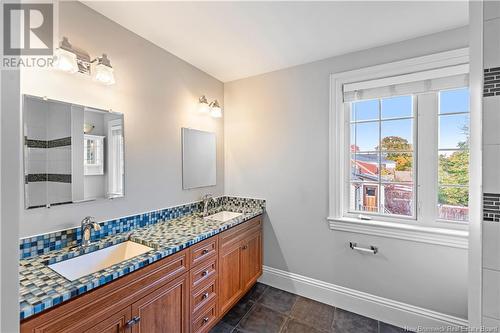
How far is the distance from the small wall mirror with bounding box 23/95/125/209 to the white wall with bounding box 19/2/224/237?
6 cm

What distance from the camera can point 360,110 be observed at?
86.0 inches

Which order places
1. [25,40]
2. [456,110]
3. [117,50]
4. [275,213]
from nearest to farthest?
[25,40]
[117,50]
[456,110]
[275,213]

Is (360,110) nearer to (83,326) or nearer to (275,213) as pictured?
(275,213)

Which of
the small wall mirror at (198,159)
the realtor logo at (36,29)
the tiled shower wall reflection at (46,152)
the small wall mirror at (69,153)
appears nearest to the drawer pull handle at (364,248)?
the small wall mirror at (198,159)

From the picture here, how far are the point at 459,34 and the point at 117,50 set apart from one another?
8.86 feet

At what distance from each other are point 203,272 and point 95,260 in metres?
0.74

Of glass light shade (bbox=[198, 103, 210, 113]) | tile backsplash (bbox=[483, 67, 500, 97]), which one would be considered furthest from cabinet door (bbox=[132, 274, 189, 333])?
tile backsplash (bbox=[483, 67, 500, 97])

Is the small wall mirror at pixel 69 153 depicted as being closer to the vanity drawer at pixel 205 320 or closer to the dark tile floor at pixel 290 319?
the vanity drawer at pixel 205 320

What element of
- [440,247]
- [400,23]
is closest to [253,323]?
[440,247]

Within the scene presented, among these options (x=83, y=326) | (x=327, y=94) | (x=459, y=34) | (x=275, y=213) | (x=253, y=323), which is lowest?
(x=253, y=323)

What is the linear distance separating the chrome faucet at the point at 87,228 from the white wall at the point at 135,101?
0.08 meters

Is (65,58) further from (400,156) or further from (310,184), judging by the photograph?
(400,156)

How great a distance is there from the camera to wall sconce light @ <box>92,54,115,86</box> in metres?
1.48

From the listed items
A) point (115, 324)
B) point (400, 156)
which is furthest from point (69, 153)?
point (400, 156)
